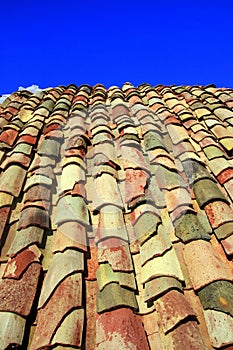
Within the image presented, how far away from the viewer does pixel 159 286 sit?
1.78m

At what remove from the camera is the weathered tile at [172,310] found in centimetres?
159

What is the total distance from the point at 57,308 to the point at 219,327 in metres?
0.91

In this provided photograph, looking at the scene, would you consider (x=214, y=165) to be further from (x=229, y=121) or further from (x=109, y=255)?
(x=109, y=255)

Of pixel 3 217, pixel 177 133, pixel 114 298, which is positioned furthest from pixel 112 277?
pixel 177 133

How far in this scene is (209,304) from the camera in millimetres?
1701

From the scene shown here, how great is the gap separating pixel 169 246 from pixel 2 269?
119 centimetres

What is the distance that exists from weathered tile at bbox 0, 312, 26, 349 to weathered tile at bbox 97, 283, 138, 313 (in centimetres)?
45

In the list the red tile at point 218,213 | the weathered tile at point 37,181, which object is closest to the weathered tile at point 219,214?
the red tile at point 218,213

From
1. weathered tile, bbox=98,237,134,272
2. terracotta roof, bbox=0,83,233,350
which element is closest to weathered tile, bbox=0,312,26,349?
terracotta roof, bbox=0,83,233,350

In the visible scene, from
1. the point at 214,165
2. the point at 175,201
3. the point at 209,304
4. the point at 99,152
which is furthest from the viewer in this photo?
the point at 99,152

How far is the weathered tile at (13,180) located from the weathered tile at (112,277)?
1188mm

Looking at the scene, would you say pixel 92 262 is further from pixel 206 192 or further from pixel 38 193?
pixel 206 192

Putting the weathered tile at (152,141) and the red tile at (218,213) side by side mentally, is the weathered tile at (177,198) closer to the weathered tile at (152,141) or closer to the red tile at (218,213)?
the red tile at (218,213)

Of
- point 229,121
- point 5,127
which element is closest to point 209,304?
point 229,121
